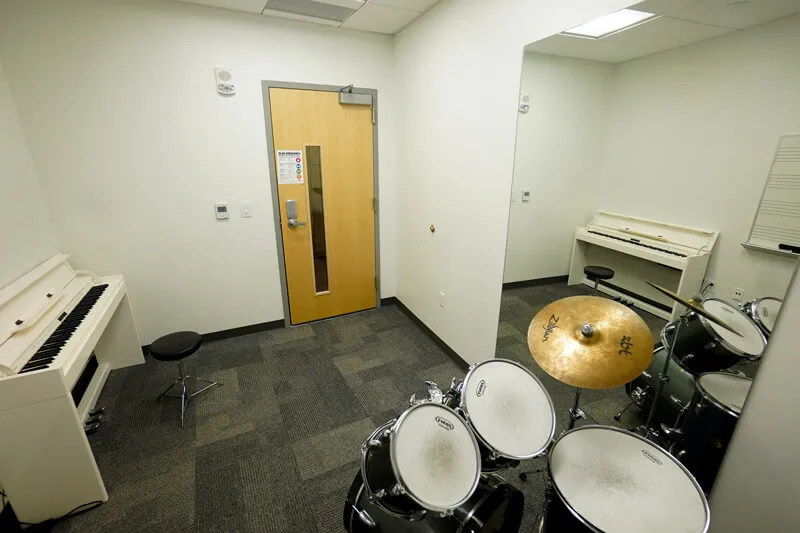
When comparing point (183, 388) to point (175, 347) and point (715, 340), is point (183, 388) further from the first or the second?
point (715, 340)

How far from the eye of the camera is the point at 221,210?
9.18 ft

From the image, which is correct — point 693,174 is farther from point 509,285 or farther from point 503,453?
point 503,453

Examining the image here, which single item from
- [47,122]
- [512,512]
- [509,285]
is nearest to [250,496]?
[512,512]

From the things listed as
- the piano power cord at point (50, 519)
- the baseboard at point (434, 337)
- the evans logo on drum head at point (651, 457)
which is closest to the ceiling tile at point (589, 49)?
the evans logo on drum head at point (651, 457)

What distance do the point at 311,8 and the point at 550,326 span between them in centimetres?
263

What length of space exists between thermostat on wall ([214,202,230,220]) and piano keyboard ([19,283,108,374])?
90cm

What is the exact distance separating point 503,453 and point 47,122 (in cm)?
321

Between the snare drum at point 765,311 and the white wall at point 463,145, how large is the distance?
1098 mm

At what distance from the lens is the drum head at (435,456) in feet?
3.52

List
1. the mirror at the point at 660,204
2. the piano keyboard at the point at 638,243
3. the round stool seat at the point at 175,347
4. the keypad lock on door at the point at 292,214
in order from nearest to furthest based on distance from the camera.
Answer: the mirror at the point at 660,204 < the piano keyboard at the point at 638,243 < the round stool seat at the point at 175,347 < the keypad lock on door at the point at 292,214

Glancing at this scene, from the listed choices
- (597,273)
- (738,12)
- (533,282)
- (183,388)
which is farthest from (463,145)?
(183,388)

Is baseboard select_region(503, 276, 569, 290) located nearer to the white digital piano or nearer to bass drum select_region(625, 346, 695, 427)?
the white digital piano

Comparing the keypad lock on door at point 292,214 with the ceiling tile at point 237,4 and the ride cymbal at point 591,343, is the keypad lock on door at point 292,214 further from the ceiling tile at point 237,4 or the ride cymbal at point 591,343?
the ride cymbal at point 591,343

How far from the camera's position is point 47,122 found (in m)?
2.25
